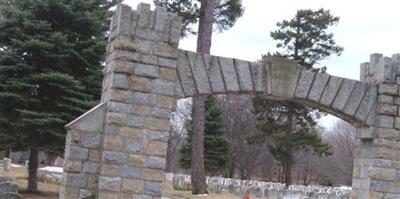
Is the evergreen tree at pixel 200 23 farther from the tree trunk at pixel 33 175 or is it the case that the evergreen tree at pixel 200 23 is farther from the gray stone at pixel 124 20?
the gray stone at pixel 124 20

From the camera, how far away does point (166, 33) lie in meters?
8.24

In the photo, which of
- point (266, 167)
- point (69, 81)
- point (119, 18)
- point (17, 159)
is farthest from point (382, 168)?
point (266, 167)

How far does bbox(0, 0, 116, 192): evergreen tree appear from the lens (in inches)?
627

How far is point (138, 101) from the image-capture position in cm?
802

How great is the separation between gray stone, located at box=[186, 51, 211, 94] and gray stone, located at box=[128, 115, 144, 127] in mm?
936

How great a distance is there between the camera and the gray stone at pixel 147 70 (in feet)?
26.4

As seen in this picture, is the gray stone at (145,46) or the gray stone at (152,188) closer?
the gray stone at (152,188)

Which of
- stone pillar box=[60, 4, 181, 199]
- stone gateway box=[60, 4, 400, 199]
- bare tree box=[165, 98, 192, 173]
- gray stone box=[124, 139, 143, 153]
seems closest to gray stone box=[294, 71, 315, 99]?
stone gateway box=[60, 4, 400, 199]

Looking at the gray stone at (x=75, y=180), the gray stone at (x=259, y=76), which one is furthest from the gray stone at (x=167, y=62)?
the gray stone at (x=75, y=180)

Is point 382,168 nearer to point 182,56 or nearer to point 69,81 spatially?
point 182,56

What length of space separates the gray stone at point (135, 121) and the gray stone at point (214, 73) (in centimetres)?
114

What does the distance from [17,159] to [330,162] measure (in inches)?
1109

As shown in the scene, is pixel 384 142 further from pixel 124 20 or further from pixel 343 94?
pixel 124 20

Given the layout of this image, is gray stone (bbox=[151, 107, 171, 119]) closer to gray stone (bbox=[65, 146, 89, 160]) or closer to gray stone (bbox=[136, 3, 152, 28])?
gray stone (bbox=[65, 146, 89, 160])
